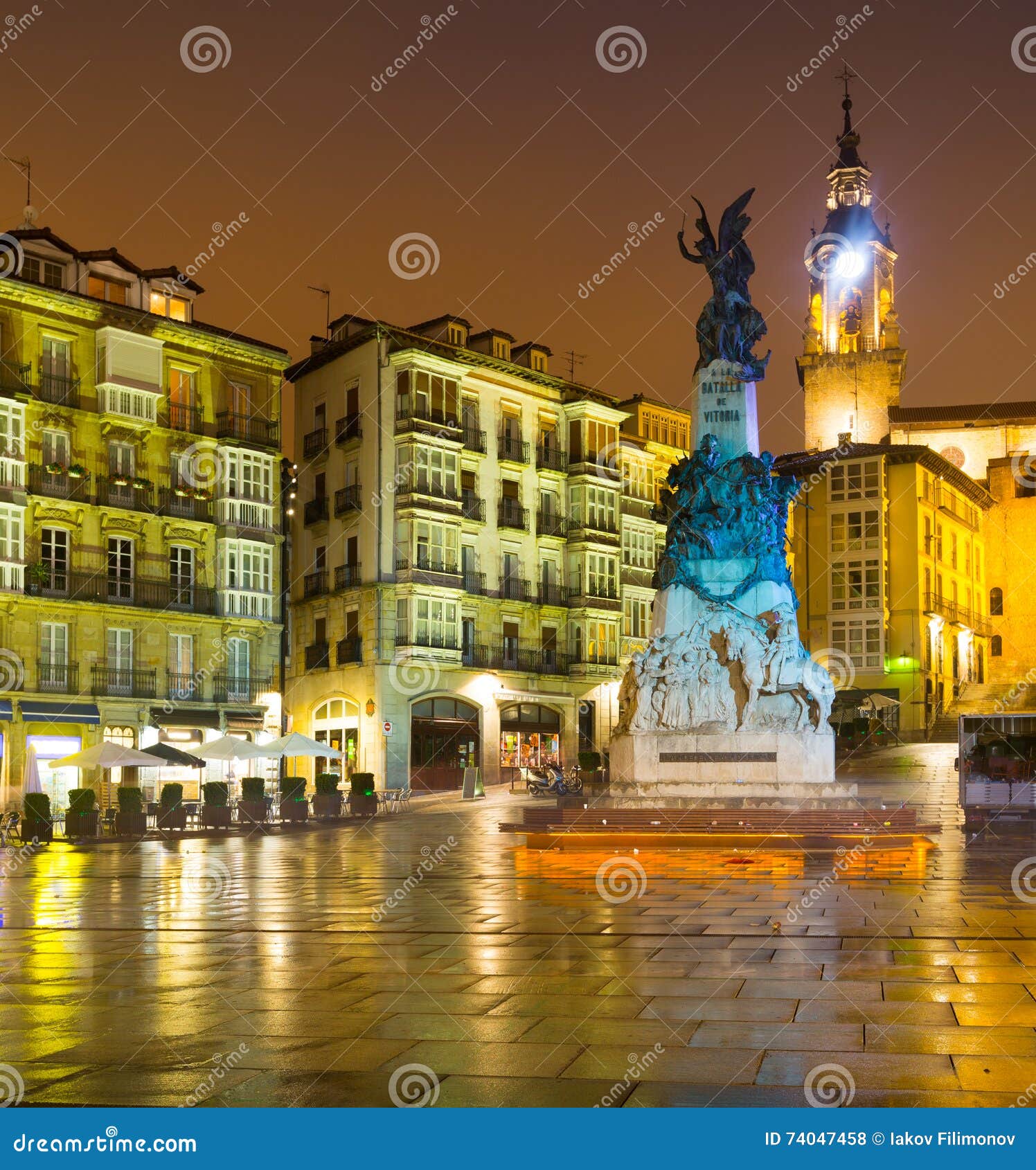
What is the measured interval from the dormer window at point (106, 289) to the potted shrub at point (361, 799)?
19.2 m

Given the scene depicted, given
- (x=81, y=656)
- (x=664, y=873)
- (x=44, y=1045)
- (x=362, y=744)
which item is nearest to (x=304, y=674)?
(x=362, y=744)

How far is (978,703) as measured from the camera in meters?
70.4

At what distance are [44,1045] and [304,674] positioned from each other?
52.1 metres

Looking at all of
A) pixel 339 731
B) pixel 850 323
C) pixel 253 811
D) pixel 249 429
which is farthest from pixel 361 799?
pixel 850 323

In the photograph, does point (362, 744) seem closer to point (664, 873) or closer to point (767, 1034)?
point (664, 873)

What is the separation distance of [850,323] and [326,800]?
7191 cm

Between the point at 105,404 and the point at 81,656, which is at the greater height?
the point at 105,404

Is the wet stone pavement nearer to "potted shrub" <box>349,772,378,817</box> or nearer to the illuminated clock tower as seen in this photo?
"potted shrub" <box>349,772,378,817</box>

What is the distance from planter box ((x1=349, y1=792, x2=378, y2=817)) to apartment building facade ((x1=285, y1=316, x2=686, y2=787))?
12064mm

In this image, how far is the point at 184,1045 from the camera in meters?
8.80

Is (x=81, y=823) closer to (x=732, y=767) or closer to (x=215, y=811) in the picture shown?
(x=215, y=811)

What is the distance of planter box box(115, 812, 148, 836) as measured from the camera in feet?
110

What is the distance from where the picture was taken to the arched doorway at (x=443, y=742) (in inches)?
2196

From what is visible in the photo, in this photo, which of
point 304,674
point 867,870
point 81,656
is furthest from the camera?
point 304,674
